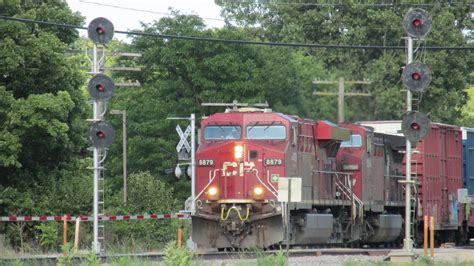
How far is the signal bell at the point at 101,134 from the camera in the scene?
25.6 m

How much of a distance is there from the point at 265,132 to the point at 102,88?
6.15m

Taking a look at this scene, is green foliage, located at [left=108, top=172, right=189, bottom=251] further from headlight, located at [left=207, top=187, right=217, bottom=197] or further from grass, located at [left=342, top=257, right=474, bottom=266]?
grass, located at [left=342, top=257, right=474, bottom=266]

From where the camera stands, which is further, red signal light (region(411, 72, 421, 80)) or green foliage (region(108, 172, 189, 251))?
green foliage (region(108, 172, 189, 251))

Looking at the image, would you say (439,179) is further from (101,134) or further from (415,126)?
(101,134)

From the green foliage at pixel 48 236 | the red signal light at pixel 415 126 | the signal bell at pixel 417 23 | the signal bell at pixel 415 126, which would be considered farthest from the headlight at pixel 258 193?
the green foliage at pixel 48 236

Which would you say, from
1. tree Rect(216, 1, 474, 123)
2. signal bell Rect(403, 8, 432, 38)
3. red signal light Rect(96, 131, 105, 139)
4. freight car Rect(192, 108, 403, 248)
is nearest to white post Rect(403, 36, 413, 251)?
signal bell Rect(403, 8, 432, 38)

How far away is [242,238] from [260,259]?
10537mm

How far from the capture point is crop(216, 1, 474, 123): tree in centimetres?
6681

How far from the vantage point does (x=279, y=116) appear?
100.0ft

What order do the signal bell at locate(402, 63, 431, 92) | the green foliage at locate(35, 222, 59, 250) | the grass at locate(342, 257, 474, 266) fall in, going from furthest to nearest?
1. the green foliage at locate(35, 222, 59, 250)
2. the signal bell at locate(402, 63, 431, 92)
3. the grass at locate(342, 257, 474, 266)

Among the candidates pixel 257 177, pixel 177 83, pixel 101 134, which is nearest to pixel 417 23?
pixel 257 177

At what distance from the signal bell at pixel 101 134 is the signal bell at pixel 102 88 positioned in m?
0.61

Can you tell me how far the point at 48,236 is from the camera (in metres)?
34.8

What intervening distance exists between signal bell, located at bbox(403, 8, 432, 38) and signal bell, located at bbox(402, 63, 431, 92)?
2.75 ft
